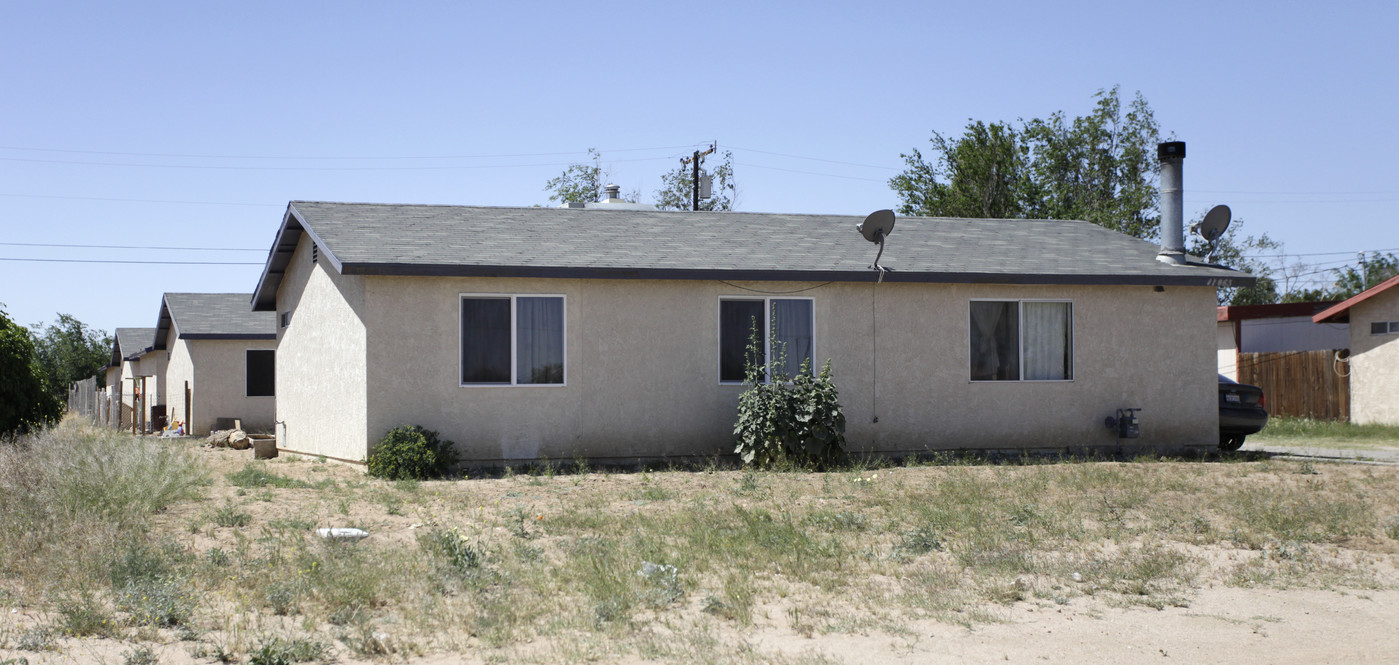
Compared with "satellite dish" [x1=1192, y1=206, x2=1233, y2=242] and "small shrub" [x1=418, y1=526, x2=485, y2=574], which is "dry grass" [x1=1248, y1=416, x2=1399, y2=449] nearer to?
"satellite dish" [x1=1192, y1=206, x2=1233, y2=242]

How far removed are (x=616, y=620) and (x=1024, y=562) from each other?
10.6 ft

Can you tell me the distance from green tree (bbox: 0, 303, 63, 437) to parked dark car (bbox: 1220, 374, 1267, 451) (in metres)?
17.4

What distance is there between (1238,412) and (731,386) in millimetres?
8140

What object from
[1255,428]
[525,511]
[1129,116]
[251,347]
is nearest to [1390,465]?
[1255,428]

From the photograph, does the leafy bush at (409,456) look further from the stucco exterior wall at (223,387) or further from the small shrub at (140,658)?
the stucco exterior wall at (223,387)

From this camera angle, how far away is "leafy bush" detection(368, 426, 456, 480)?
13.5 m

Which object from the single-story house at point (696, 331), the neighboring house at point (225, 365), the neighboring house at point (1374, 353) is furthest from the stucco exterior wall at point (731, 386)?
the neighboring house at point (225, 365)

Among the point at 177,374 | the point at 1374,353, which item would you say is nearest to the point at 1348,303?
the point at 1374,353

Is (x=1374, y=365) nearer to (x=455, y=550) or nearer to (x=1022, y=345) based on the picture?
(x=1022, y=345)

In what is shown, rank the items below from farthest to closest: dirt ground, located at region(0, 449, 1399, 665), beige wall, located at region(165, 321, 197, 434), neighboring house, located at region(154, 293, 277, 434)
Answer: beige wall, located at region(165, 321, 197, 434) → neighboring house, located at region(154, 293, 277, 434) → dirt ground, located at region(0, 449, 1399, 665)

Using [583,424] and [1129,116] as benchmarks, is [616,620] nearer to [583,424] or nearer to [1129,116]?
[583,424]

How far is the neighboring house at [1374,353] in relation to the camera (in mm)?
23000

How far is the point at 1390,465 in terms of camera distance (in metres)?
15.5

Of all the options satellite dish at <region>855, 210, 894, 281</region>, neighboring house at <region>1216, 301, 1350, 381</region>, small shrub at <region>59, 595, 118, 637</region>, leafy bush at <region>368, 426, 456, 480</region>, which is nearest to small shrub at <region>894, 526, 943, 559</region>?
small shrub at <region>59, 595, 118, 637</region>
